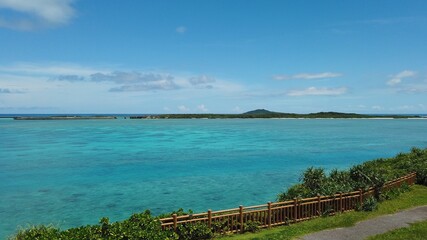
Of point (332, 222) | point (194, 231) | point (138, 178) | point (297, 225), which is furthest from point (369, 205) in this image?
point (138, 178)

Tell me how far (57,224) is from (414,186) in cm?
2582

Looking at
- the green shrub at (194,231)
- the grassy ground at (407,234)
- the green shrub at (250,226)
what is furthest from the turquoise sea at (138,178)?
the grassy ground at (407,234)

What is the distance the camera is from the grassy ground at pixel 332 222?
17047 mm

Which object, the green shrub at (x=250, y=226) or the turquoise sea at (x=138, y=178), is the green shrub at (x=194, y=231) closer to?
the green shrub at (x=250, y=226)

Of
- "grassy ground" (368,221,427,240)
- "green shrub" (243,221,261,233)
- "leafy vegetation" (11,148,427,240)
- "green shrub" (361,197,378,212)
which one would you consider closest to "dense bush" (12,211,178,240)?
"leafy vegetation" (11,148,427,240)

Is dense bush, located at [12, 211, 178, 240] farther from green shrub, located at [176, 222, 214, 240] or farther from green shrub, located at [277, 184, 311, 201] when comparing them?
green shrub, located at [277, 184, 311, 201]

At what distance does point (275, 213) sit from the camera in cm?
1909

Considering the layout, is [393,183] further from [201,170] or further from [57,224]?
[201,170]

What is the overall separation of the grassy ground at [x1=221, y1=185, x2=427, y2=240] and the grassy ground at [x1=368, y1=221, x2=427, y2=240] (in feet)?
6.71

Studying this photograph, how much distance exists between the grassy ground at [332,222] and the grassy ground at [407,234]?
2.05 m

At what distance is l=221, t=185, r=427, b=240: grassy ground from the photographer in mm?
17047

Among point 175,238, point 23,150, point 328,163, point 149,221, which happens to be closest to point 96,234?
point 149,221

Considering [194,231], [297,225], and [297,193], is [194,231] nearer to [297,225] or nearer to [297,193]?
[297,225]

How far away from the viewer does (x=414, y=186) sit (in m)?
27.0
